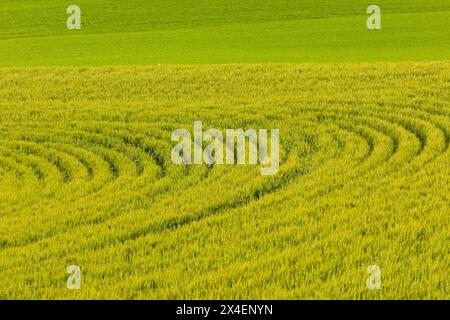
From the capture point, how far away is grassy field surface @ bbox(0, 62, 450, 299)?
9.54m

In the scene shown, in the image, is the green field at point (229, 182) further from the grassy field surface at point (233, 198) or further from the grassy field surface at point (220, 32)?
the grassy field surface at point (220, 32)

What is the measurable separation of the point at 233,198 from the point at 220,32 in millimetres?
34860

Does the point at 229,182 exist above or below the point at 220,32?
below

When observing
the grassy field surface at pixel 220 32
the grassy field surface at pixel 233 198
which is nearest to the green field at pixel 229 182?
the grassy field surface at pixel 233 198

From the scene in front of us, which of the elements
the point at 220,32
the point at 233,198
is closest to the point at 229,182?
the point at 233,198

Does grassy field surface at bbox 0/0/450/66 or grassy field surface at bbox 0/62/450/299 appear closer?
grassy field surface at bbox 0/62/450/299

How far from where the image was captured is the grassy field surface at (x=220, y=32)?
1449 inches

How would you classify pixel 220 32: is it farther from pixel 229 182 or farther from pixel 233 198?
pixel 233 198

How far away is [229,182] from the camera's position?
47.1 feet

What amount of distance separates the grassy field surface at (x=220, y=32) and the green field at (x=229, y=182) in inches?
37.2

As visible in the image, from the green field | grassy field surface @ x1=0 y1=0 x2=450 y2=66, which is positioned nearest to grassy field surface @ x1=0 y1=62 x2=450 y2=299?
the green field

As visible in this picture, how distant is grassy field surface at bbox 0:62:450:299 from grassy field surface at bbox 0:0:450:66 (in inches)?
451

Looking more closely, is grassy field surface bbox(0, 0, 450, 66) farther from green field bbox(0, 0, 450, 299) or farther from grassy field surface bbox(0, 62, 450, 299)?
grassy field surface bbox(0, 62, 450, 299)

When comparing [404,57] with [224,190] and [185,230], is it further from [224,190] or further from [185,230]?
[185,230]
